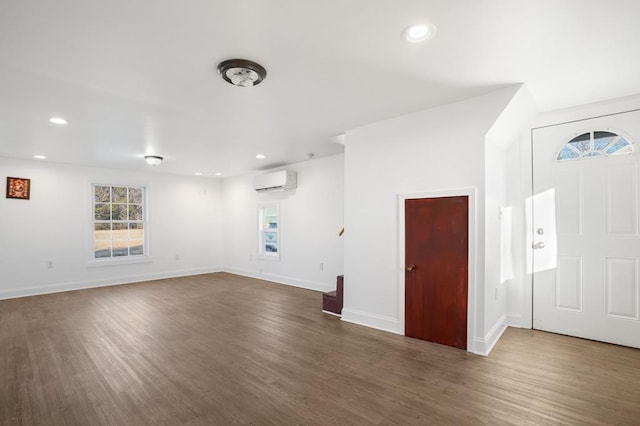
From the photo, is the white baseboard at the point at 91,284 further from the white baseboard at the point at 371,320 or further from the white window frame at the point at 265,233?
the white baseboard at the point at 371,320

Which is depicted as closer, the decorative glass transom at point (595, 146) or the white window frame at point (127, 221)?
the decorative glass transom at point (595, 146)

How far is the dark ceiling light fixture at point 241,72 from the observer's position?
235 cm

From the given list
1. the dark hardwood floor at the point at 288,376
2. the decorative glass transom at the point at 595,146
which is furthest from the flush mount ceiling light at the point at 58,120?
the decorative glass transom at the point at 595,146

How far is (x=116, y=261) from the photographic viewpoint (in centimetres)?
671

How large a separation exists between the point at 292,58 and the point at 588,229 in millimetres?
3721

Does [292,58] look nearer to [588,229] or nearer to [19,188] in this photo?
[588,229]

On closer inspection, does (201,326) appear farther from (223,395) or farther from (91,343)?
(223,395)

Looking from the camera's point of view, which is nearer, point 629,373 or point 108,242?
point 629,373

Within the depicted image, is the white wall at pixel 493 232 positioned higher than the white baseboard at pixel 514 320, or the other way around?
the white wall at pixel 493 232

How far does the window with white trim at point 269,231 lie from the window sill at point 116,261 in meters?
2.77

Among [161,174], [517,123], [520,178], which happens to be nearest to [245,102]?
[517,123]

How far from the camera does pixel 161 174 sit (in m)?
7.49

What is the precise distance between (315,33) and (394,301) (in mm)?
2934

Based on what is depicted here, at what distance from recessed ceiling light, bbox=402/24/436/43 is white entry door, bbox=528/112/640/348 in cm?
263
